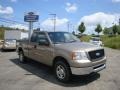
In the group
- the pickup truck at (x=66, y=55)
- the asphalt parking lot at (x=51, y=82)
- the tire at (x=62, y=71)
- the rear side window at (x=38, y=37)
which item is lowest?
the asphalt parking lot at (x=51, y=82)

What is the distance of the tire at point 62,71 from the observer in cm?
687

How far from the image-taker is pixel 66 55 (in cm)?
681

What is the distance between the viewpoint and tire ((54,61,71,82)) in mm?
6871

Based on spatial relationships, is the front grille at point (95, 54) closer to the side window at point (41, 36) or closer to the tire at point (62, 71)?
the tire at point (62, 71)

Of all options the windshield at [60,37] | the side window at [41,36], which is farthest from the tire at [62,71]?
the side window at [41,36]

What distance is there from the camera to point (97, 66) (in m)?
7.01

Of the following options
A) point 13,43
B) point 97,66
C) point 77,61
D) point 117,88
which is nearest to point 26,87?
point 77,61

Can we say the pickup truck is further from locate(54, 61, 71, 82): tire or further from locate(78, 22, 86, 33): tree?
locate(78, 22, 86, 33): tree

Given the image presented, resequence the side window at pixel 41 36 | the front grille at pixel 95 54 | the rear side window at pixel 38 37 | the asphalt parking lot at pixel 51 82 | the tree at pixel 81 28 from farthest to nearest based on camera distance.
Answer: the tree at pixel 81 28 < the rear side window at pixel 38 37 < the side window at pixel 41 36 < the front grille at pixel 95 54 < the asphalt parking lot at pixel 51 82

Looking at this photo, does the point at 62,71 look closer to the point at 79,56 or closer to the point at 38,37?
the point at 79,56

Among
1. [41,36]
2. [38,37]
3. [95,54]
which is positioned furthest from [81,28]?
[95,54]

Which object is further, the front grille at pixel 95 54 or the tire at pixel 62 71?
the tire at pixel 62 71

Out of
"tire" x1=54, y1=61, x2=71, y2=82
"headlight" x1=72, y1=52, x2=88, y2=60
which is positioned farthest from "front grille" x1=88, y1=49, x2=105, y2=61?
"tire" x1=54, y1=61, x2=71, y2=82

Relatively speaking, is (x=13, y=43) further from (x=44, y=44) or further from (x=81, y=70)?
(x=81, y=70)
